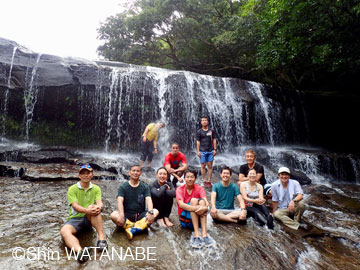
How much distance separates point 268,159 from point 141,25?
37.3 feet

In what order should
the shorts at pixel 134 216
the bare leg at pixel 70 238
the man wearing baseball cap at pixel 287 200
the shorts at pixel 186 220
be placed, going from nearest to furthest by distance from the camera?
the bare leg at pixel 70 238 → the shorts at pixel 134 216 → the shorts at pixel 186 220 → the man wearing baseball cap at pixel 287 200

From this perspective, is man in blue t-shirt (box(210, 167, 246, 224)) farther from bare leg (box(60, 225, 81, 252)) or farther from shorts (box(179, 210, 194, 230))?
bare leg (box(60, 225, 81, 252))

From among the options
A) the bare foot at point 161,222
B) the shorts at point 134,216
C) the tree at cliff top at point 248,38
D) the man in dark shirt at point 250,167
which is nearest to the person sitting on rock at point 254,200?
the man in dark shirt at point 250,167

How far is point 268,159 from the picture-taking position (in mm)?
9133

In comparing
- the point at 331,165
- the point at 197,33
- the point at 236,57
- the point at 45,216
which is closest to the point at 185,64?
the point at 197,33

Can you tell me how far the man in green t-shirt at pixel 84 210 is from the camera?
2760 millimetres

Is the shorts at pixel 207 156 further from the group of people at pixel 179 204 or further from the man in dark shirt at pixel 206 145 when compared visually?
the group of people at pixel 179 204

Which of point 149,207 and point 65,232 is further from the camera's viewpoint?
point 149,207

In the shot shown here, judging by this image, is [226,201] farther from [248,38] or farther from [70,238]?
[248,38]

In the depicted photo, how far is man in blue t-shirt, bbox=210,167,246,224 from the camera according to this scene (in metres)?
3.74

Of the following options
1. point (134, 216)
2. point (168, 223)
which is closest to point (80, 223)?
point (134, 216)

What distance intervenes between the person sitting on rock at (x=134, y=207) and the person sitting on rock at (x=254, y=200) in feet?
5.40

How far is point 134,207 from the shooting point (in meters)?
3.33

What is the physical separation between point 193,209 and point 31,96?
927cm
